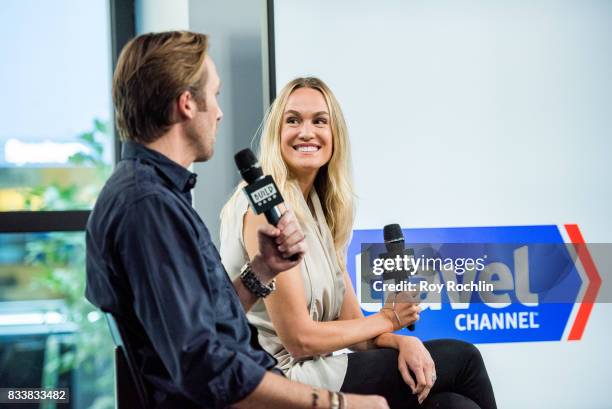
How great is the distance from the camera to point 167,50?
1308 mm

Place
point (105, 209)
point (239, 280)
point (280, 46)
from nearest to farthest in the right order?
point (105, 209) → point (239, 280) → point (280, 46)

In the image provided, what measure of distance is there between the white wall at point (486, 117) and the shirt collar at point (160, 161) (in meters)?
1.82

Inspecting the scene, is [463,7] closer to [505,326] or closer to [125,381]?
[505,326]

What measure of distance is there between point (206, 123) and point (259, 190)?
0.59 feet

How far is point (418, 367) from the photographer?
6.06 ft

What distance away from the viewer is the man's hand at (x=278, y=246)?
4.99 feet

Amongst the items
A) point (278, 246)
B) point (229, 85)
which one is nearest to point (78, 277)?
point (229, 85)

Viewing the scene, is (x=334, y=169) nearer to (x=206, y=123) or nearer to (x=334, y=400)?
(x=206, y=123)

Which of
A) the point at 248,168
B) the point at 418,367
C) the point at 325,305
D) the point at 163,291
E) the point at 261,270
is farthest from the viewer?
the point at 325,305

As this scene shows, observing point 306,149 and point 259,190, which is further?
point 306,149

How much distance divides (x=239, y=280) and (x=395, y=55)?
70.7 inches

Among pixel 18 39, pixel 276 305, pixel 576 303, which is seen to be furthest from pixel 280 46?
pixel 576 303

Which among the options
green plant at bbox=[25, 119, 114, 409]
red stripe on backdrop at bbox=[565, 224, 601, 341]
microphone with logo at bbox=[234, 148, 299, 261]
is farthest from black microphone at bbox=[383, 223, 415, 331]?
green plant at bbox=[25, 119, 114, 409]

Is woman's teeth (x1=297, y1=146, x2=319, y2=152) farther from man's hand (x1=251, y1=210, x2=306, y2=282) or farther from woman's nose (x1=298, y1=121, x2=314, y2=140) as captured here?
man's hand (x1=251, y1=210, x2=306, y2=282)
